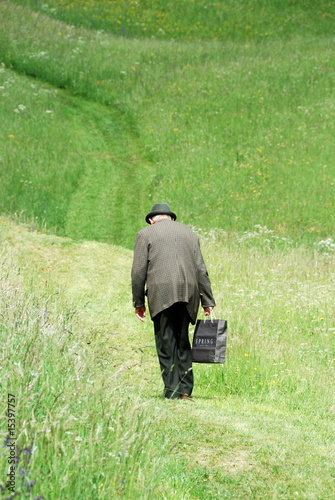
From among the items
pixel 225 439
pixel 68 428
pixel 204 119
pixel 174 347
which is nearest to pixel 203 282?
pixel 174 347

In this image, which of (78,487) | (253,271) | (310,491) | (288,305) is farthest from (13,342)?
(253,271)

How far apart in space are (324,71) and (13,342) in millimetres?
22808

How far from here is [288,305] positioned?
9469 millimetres

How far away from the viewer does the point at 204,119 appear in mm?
21141

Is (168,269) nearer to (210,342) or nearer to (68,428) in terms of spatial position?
(210,342)

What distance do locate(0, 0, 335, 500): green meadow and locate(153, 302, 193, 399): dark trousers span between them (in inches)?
13.3

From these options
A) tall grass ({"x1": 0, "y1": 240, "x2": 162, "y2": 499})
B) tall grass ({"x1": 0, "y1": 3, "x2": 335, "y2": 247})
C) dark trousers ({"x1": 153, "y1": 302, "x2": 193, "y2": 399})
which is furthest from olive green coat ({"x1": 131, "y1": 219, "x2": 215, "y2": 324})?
tall grass ({"x1": 0, "y1": 3, "x2": 335, "y2": 247})

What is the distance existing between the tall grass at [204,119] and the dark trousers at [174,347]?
828cm

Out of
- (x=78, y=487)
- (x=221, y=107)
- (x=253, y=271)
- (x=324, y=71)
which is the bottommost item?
(x=78, y=487)

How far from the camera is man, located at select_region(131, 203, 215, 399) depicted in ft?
20.2

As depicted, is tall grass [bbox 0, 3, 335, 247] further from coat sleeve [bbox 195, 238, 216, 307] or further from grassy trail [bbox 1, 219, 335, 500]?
grassy trail [bbox 1, 219, 335, 500]

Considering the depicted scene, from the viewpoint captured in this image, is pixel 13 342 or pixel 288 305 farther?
pixel 288 305


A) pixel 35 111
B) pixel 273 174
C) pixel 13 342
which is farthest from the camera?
pixel 35 111

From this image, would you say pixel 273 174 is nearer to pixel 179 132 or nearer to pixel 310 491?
pixel 179 132
